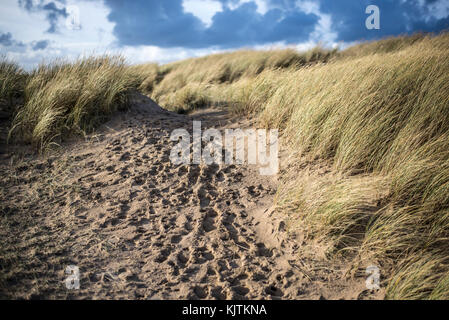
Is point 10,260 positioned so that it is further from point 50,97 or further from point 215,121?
point 215,121

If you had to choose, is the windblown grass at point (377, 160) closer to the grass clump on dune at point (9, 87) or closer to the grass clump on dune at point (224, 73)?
the grass clump on dune at point (224, 73)

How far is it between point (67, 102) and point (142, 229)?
8.65ft

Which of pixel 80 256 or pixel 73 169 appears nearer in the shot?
pixel 80 256

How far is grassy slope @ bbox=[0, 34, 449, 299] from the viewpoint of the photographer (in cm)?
242

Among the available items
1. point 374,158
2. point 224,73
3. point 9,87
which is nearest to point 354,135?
point 374,158

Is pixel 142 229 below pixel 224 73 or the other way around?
below

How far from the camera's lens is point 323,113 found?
3.62 m

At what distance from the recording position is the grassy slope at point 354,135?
2418 mm

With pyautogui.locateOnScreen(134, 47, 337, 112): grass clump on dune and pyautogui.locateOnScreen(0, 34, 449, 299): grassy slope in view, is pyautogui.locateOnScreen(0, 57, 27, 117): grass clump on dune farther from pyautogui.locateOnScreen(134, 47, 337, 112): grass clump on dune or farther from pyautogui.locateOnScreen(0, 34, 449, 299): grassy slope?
pyautogui.locateOnScreen(134, 47, 337, 112): grass clump on dune

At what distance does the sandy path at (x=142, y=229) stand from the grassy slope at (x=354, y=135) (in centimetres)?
36

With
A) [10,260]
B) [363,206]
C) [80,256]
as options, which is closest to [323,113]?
[363,206]

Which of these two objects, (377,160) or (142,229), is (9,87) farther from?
(377,160)

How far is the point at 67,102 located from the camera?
4.49 meters
